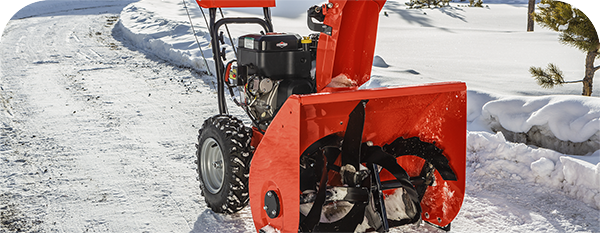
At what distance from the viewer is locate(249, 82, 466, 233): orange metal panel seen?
90.6 inches

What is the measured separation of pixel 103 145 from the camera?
4523mm

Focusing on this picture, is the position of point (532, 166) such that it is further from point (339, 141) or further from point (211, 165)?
point (211, 165)

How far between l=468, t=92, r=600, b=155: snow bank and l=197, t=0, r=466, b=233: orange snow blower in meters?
1.41

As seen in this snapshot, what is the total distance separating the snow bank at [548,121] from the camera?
354cm

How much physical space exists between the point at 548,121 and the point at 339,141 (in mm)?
2110

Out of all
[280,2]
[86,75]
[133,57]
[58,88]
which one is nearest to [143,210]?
[58,88]

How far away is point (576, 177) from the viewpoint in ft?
10.4

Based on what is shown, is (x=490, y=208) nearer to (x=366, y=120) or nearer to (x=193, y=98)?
(x=366, y=120)

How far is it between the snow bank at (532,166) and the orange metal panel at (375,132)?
946 mm

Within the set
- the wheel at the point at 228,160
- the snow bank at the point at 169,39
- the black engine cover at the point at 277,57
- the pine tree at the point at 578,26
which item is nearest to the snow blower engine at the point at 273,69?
the black engine cover at the point at 277,57

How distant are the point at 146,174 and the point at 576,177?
3.27m

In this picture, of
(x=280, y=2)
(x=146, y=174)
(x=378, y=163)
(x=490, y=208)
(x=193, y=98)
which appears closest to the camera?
(x=378, y=163)

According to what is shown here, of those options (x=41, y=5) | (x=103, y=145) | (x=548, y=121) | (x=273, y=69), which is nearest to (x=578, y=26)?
(x=548, y=121)

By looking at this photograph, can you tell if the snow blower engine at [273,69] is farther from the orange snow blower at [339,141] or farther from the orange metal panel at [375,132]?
the orange metal panel at [375,132]
